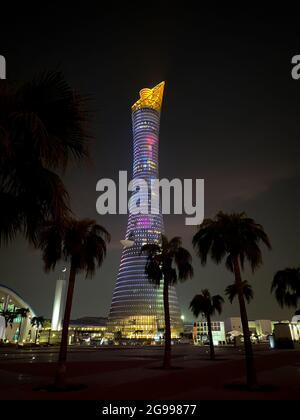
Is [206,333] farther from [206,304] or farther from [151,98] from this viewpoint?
[151,98]

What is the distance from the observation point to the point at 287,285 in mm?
32625

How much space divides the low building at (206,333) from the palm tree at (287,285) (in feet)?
173

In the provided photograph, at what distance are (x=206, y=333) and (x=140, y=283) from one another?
5583 cm

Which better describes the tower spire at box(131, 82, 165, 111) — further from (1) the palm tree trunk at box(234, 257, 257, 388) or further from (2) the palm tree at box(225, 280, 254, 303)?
(1) the palm tree trunk at box(234, 257, 257, 388)

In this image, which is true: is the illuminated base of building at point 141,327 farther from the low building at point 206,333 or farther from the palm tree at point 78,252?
the palm tree at point 78,252

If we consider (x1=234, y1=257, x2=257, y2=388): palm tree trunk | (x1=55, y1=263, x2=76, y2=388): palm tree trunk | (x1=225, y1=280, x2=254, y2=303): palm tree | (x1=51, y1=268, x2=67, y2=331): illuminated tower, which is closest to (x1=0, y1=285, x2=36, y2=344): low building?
(x1=51, y1=268, x2=67, y2=331): illuminated tower

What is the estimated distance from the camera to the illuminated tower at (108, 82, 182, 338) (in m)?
151

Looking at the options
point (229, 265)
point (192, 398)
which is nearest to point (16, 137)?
point (192, 398)

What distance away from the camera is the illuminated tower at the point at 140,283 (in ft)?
496

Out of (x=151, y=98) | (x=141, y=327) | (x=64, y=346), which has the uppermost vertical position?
(x=151, y=98)

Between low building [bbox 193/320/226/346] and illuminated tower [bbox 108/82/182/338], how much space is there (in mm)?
49379

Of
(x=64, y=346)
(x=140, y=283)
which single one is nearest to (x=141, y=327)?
(x=140, y=283)

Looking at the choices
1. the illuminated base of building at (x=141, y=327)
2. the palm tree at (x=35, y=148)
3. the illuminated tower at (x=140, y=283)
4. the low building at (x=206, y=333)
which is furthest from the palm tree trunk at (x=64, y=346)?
the illuminated base of building at (x=141, y=327)

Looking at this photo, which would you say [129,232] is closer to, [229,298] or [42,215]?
[229,298]
